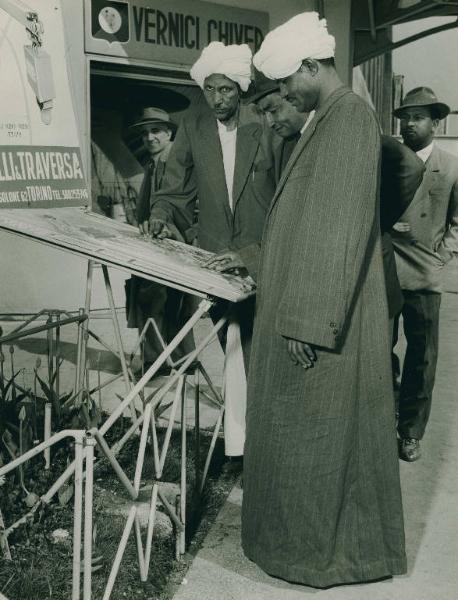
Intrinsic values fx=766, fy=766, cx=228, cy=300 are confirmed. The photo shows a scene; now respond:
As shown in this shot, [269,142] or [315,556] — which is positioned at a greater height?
[269,142]

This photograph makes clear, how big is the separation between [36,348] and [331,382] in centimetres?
404

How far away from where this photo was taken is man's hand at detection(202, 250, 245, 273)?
2.77 meters

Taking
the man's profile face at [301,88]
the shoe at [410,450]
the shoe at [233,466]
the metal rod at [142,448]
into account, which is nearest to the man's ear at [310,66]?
the man's profile face at [301,88]

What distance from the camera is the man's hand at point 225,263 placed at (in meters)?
2.77

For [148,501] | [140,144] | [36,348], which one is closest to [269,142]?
[148,501]

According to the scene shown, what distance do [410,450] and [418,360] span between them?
1.51ft

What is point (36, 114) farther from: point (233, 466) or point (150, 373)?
point (233, 466)

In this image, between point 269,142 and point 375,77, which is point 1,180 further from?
point 375,77

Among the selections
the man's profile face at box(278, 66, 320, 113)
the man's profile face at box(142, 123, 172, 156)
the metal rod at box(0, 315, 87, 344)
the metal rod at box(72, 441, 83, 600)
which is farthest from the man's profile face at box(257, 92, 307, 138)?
the man's profile face at box(142, 123, 172, 156)

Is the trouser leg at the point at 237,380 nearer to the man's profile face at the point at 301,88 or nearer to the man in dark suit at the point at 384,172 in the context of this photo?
the man in dark suit at the point at 384,172

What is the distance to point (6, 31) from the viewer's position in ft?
10.2

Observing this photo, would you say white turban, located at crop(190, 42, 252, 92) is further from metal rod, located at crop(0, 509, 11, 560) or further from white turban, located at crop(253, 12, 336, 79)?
metal rod, located at crop(0, 509, 11, 560)

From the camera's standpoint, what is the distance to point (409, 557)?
2830 mm

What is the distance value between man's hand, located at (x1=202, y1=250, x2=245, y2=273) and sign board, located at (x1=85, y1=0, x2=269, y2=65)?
13.5ft
